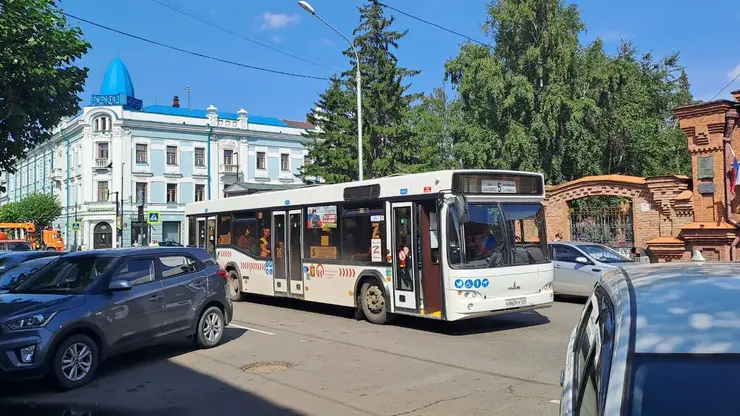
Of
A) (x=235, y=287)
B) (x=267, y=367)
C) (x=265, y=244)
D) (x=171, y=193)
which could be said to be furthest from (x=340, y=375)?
(x=171, y=193)

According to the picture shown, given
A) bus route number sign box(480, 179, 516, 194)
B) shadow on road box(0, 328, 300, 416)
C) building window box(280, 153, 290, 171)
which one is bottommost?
shadow on road box(0, 328, 300, 416)

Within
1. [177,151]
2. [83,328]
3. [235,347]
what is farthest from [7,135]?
[177,151]

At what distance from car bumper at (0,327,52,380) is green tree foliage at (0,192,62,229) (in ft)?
192

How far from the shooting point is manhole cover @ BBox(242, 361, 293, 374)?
8.25 metres

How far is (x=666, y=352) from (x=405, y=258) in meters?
9.13

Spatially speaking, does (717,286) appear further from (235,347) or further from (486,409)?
(235,347)

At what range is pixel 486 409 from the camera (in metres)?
6.20

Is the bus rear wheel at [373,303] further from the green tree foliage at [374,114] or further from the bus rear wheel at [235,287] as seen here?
the green tree foliage at [374,114]

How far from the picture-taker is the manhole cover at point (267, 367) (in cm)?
825

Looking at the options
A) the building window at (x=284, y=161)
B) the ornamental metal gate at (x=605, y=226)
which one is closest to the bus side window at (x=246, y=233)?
the ornamental metal gate at (x=605, y=226)

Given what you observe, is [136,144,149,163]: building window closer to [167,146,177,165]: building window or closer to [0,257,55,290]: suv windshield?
[167,146,177,165]: building window

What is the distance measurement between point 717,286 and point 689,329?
48 centimetres

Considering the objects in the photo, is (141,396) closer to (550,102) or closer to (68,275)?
(68,275)

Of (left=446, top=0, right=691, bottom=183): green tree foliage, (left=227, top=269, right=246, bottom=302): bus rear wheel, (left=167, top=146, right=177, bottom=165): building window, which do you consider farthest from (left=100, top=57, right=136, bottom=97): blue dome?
(left=227, top=269, right=246, bottom=302): bus rear wheel
